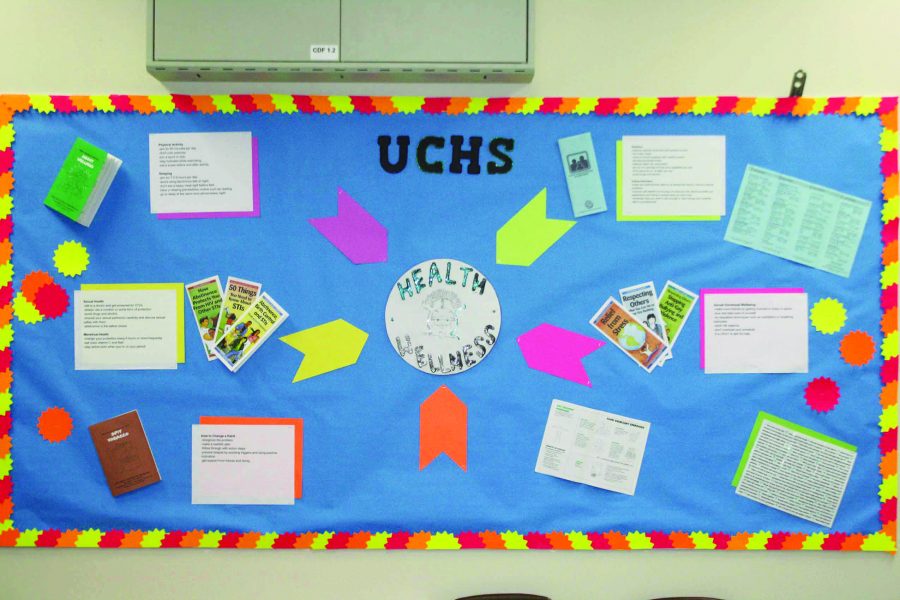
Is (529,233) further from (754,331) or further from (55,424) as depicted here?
(55,424)

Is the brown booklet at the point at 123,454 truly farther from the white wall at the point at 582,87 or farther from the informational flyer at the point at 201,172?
the informational flyer at the point at 201,172

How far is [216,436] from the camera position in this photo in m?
1.63

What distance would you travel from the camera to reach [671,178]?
5.34 feet

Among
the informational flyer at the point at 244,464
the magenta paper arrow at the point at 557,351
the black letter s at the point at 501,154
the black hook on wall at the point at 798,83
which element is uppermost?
the black hook on wall at the point at 798,83

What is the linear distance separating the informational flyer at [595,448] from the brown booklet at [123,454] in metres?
1.08

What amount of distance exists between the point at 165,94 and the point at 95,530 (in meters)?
1.18

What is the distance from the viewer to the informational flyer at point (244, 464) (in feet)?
5.33

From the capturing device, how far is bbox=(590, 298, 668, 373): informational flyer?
1627 mm

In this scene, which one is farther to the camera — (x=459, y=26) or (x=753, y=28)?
(x=753, y=28)

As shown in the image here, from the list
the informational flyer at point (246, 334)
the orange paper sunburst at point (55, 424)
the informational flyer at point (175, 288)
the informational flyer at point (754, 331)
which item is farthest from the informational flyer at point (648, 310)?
the orange paper sunburst at point (55, 424)

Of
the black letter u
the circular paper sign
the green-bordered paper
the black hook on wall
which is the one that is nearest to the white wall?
the black hook on wall

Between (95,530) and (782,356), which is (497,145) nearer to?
(782,356)

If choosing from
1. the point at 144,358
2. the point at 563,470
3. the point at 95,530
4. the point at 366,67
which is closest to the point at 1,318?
the point at 144,358

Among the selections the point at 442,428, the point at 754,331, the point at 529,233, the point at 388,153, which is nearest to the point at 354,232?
the point at 388,153
